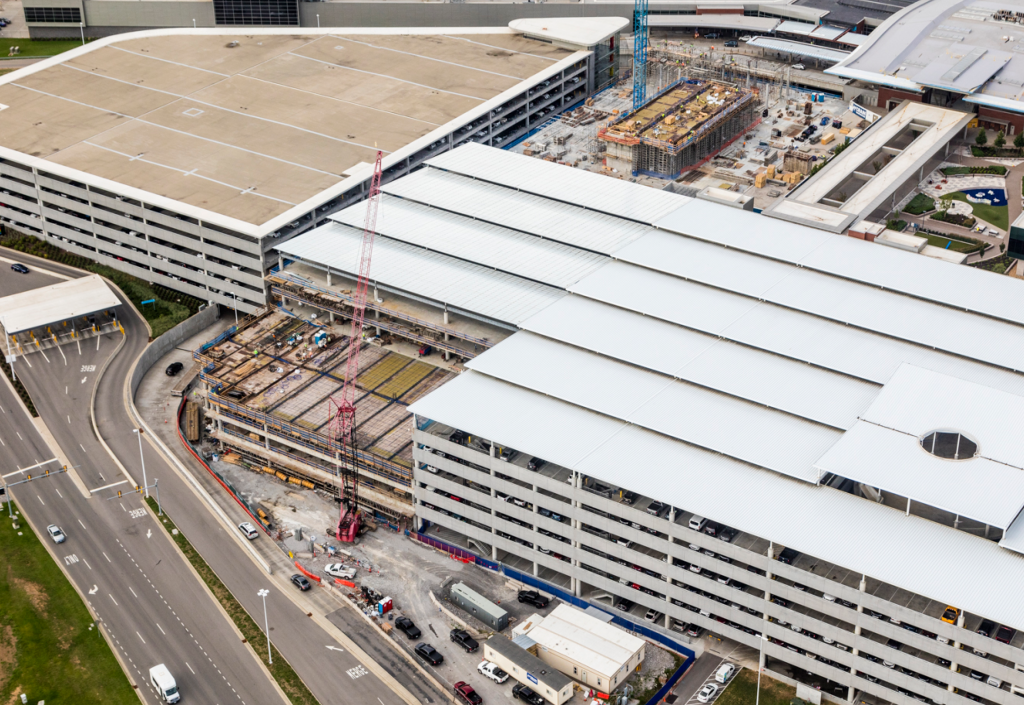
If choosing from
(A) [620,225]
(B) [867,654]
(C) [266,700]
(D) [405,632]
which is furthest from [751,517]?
(A) [620,225]

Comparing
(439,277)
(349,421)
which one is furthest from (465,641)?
(439,277)

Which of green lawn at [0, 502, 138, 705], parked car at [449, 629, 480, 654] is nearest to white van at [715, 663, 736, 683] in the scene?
parked car at [449, 629, 480, 654]

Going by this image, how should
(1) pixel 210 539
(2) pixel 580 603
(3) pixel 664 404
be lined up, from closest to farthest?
(2) pixel 580 603, (3) pixel 664 404, (1) pixel 210 539

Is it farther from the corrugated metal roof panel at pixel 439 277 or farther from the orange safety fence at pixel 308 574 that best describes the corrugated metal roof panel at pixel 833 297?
the orange safety fence at pixel 308 574

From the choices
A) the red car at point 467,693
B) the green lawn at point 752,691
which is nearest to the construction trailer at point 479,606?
the red car at point 467,693

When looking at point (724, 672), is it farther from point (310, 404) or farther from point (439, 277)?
point (439, 277)

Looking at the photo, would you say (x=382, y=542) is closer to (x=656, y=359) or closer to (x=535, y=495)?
(x=535, y=495)

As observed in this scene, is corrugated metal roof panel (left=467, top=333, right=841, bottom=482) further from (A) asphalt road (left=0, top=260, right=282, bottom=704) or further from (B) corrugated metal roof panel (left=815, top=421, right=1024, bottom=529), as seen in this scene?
(A) asphalt road (left=0, top=260, right=282, bottom=704)
